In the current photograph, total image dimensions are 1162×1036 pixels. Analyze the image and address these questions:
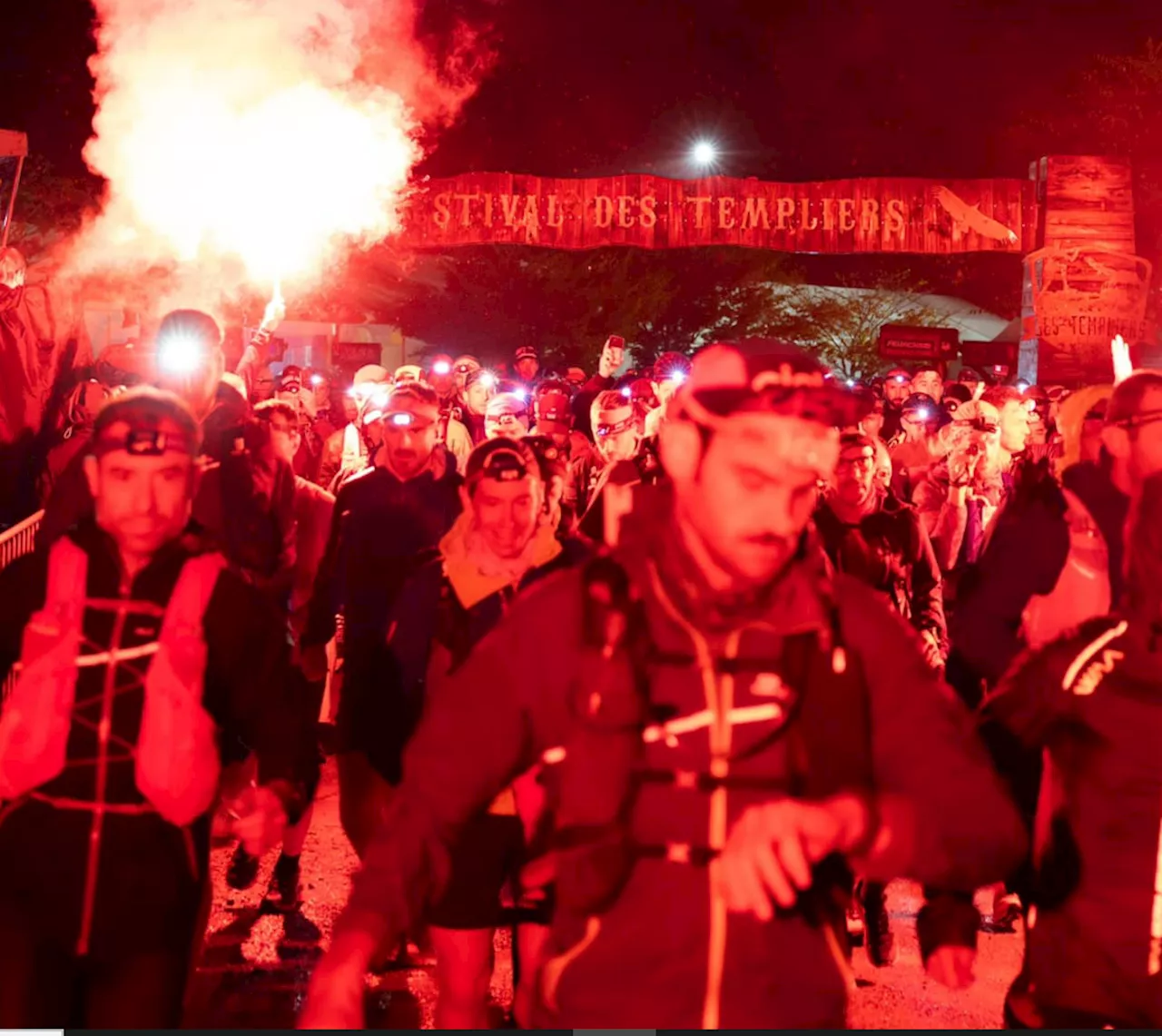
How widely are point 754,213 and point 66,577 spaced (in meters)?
16.1

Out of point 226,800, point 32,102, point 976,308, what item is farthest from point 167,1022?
point 976,308

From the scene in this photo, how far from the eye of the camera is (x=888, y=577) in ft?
21.2

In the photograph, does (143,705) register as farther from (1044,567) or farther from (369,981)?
(1044,567)

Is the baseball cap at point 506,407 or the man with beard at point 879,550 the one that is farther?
the baseball cap at point 506,407

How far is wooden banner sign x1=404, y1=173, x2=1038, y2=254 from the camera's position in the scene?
18078mm

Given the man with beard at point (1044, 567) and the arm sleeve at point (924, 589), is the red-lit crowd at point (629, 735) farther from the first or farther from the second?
the arm sleeve at point (924, 589)

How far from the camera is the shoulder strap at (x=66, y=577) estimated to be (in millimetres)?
3389

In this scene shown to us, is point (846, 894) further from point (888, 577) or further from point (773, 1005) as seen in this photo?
point (888, 577)

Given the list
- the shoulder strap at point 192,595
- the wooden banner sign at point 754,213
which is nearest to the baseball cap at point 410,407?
the shoulder strap at point 192,595

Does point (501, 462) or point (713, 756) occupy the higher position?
point (501, 462)

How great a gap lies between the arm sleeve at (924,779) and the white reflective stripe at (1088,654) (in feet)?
3.09

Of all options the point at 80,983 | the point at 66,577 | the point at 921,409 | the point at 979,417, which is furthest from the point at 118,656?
the point at 921,409

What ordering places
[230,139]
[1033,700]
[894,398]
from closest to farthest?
[1033,700] < [230,139] < [894,398]

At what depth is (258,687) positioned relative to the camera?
11.8 ft
